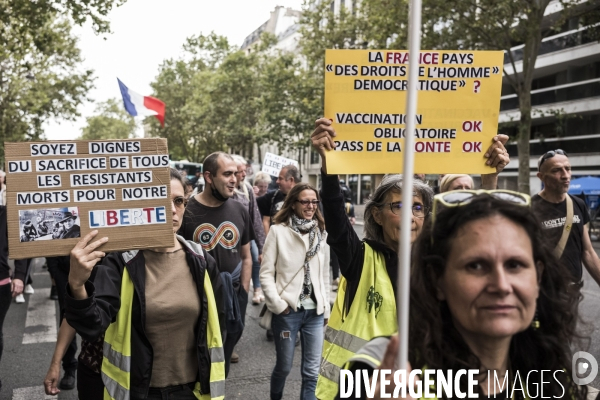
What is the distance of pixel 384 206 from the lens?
110 inches

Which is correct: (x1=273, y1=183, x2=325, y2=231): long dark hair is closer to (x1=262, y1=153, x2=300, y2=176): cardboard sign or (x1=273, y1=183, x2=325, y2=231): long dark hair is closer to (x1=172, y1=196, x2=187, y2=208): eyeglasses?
(x1=172, y1=196, x2=187, y2=208): eyeglasses

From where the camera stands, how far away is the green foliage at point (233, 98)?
34406 millimetres

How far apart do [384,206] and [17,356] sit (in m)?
4.76

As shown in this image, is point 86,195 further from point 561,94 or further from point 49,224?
point 561,94

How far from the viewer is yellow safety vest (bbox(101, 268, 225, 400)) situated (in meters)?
2.64

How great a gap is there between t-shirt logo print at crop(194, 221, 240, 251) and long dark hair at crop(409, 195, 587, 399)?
315 centimetres

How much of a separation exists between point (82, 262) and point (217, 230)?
2452mm

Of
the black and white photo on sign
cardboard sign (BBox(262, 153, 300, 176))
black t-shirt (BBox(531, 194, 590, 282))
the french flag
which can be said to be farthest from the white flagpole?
the french flag

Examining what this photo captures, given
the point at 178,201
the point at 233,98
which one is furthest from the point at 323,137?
the point at 233,98

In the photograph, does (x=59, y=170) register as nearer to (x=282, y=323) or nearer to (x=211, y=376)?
(x=211, y=376)

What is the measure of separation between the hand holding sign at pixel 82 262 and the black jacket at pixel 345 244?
0.95m

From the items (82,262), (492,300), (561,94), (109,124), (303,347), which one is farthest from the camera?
(109,124)

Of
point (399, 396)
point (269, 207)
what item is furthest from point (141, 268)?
point (269, 207)

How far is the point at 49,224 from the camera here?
2.41 m
